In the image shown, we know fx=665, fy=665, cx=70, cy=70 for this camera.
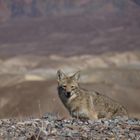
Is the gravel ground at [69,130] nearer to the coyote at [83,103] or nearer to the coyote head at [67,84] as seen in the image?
the coyote at [83,103]

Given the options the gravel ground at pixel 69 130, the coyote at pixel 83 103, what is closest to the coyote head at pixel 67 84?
the coyote at pixel 83 103

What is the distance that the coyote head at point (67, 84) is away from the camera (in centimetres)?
1109

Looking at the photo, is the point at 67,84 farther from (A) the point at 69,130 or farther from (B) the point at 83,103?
(A) the point at 69,130

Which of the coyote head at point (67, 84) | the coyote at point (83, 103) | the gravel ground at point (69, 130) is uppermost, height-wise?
the coyote head at point (67, 84)

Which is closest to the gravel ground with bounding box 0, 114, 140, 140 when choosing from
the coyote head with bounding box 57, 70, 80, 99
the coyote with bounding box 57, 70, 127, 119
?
the coyote with bounding box 57, 70, 127, 119

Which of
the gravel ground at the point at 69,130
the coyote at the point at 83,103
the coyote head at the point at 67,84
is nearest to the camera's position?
the gravel ground at the point at 69,130

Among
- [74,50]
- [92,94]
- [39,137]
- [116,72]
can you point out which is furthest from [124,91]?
[74,50]

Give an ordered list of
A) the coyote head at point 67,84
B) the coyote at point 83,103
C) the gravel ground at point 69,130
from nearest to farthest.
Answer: the gravel ground at point 69,130 < the coyote at point 83,103 < the coyote head at point 67,84

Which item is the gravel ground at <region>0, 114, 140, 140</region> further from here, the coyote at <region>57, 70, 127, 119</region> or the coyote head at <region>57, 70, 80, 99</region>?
the coyote head at <region>57, 70, 80, 99</region>

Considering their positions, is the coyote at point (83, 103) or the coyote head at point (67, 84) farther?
the coyote head at point (67, 84)

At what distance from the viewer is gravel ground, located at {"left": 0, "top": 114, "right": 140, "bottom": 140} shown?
313 inches

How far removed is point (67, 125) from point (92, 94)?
268 cm

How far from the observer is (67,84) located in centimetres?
1116

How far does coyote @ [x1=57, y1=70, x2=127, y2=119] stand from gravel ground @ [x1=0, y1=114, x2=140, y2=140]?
1.65m
